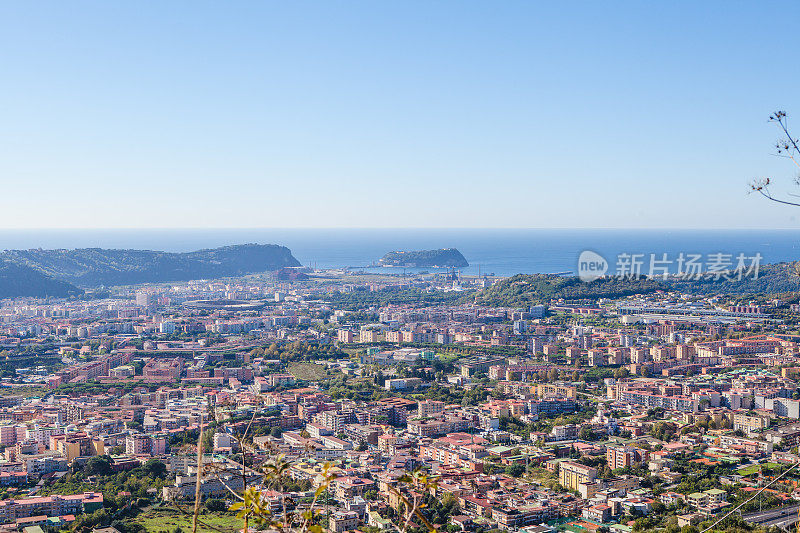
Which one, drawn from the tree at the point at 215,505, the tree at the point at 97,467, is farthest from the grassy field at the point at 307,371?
the tree at the point at 215,505

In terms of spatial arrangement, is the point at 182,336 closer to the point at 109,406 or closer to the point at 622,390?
the point at 109,406

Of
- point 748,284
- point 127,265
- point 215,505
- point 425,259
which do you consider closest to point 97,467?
point 215,505

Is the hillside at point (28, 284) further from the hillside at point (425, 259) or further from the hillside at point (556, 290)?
the hillside at point (425, 259)

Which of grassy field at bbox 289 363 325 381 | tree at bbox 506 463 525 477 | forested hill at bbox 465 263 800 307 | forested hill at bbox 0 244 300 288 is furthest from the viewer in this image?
forested hill at bbox 0 244 300 288

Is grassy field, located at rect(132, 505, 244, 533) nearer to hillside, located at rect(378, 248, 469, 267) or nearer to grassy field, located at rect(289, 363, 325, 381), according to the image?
grassy field, located at rect(289, 363, 325, 381)

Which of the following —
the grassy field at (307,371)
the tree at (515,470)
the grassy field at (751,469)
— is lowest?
the grassy field at (307,371)

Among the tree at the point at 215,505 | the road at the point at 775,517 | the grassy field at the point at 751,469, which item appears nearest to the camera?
the road at the point at 775,517

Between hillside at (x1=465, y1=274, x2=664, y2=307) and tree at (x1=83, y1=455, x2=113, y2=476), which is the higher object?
hillside at (x1=465, y1=274, x2=664, y2=307)

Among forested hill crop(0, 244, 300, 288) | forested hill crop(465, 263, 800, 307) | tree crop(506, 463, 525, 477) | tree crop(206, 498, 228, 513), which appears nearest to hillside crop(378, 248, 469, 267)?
forested hill crop(0, 244, 300, 288)
